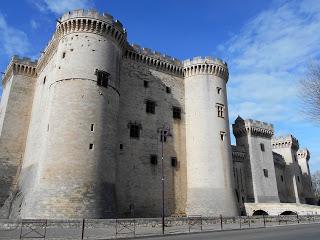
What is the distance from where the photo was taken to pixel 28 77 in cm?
3319

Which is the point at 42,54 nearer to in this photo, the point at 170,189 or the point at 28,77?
the point at 28,77

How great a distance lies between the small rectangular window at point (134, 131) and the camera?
28766 mm

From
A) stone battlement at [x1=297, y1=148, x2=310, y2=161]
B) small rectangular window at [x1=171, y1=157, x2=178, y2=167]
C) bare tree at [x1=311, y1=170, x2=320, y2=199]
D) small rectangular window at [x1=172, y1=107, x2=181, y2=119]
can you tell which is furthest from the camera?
bare tree at [x1=311, y1=170, x2=320, y2=199]

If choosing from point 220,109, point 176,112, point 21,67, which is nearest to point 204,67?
point 220,109

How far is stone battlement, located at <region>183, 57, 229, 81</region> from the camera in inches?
1329

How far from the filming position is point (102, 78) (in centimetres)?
2567

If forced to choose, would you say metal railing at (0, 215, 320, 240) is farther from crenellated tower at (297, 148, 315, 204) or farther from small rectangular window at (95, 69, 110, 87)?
crenellated tower at (297, 148, 315, 204)

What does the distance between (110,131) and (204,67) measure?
1383cm

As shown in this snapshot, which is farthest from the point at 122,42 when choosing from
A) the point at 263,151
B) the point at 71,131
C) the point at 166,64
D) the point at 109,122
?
the point at 263,151

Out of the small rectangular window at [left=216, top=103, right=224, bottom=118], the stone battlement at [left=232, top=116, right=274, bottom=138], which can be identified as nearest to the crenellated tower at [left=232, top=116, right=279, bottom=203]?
the stone battlement at [left=232, top=116, right=274, bottom=138]

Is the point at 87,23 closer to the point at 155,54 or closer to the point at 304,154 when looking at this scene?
the point at 155,54

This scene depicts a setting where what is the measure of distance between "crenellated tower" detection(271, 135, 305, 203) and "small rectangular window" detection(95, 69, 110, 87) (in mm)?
35154

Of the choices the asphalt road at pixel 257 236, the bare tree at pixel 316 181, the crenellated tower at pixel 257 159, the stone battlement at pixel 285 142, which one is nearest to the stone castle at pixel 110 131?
the crenellated tower at pixel 257 159

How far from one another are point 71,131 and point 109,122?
10.5 ft
